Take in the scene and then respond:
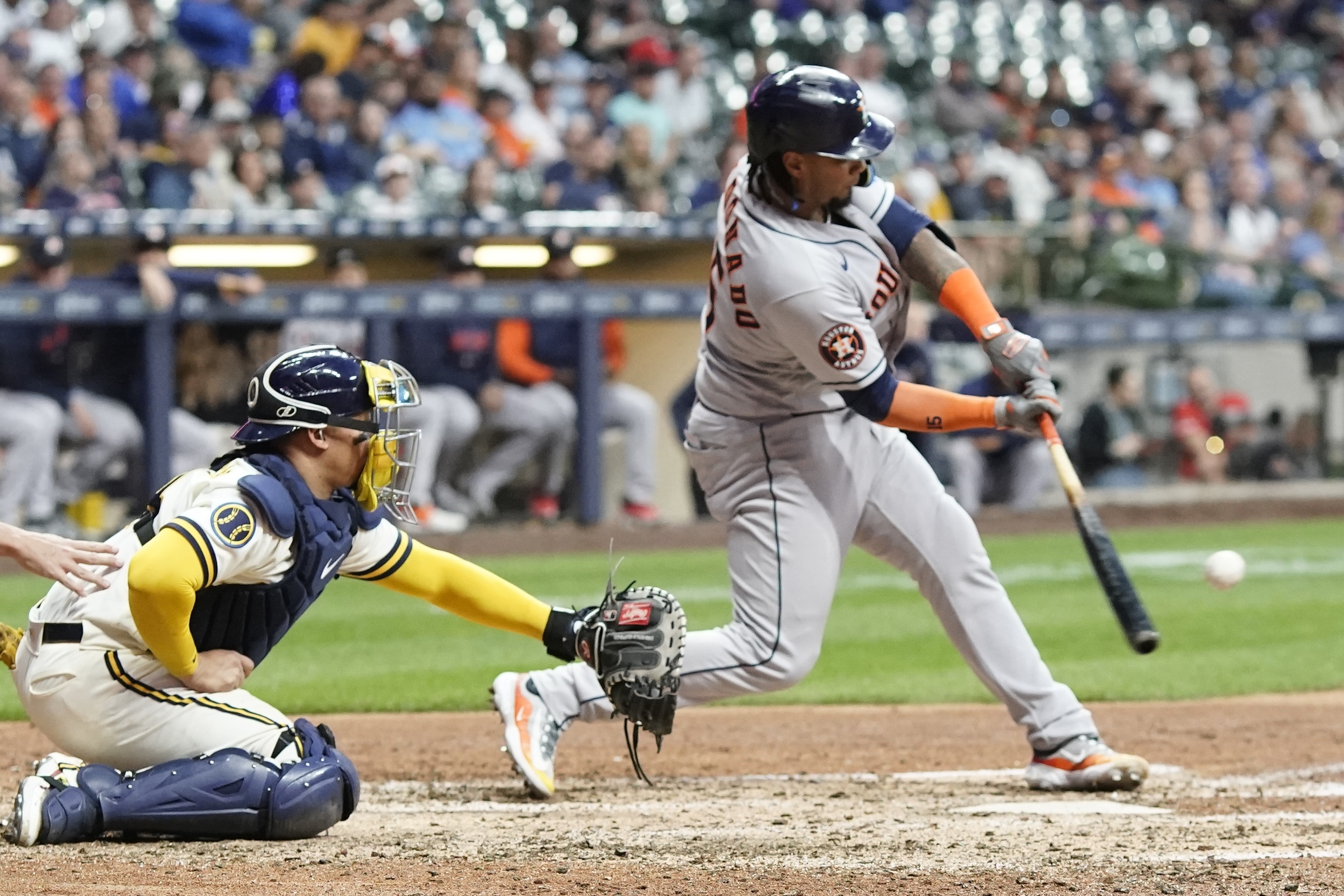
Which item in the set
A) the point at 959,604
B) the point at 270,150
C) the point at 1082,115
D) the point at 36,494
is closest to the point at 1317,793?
the point at 959,604

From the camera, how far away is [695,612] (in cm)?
777

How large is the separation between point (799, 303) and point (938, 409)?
0.41 meters

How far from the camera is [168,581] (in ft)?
10.9

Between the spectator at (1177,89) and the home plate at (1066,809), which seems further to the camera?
the spectator at (1177,89)

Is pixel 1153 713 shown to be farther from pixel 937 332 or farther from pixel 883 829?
pixel 937 332

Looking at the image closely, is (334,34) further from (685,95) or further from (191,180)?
(685,95)

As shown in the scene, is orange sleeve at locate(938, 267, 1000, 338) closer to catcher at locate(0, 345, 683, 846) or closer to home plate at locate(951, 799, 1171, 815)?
home plate at locate(951, 799, 1171, 815)

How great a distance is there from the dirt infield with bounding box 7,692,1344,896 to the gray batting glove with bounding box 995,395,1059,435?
88 cm

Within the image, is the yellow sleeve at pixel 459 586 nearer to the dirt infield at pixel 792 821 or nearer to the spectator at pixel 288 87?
the dirt infield at pixel 792 821

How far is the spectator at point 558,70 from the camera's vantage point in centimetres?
1356

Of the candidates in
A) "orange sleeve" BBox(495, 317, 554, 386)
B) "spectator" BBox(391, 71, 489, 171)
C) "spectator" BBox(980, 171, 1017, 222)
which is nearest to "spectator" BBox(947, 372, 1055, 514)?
"spectator" BBox(980, 171, 1017, 222)

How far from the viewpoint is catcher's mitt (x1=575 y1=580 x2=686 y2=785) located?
3846mm

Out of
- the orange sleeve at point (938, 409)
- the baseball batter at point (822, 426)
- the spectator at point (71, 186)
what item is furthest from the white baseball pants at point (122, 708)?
the spectator at point (71, 186)

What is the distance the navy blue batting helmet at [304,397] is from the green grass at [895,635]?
2413 mm
